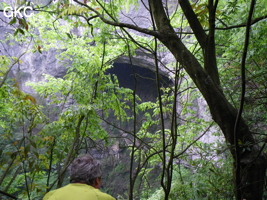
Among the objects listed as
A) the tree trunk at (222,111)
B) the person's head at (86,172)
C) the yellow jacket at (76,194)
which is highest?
the tree trunk at (222,111)

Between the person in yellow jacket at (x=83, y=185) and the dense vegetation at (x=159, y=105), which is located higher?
the dense vegetation at (x=159, y=105)

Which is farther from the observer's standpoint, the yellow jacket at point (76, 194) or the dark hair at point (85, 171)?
the dark hair at point (85, 171)

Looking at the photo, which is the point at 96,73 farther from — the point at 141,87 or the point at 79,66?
the point at 141,87

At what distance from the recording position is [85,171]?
3.16ft

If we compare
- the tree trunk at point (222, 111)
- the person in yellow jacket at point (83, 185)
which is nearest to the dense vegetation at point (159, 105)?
the tree trunk at point (222, 111)

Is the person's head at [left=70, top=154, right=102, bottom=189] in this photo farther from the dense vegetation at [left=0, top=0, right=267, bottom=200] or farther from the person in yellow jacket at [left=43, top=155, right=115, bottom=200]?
the dense vegetation at [left=0, top=0, right=267, bottom=200]

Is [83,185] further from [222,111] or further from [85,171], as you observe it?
Answer: [222,111]

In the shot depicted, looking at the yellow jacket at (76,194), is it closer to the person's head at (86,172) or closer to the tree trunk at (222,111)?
the person's head at (86,172)

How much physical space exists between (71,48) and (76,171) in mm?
1848

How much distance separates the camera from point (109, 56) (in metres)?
2.45

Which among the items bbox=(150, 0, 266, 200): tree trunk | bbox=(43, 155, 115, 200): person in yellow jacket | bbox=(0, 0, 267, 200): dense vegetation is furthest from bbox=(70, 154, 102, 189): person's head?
bbox=(150, 0, 266, 200): tree trunk

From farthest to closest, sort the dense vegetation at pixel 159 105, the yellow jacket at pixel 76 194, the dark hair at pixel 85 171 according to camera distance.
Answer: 1. the dense vegetation at pixel 159 105
2. the dark hair at pixel 85 171
3. the yellow jacket at pixel 76 194

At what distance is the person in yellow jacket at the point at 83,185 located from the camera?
82 cm

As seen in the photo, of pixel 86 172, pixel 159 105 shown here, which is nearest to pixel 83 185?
pixel 86 172
